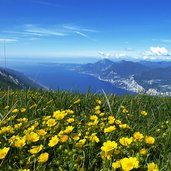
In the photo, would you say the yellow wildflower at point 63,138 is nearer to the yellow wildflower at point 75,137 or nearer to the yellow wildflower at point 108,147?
the yellow wildflower at point 75,137

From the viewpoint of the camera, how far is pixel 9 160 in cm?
384

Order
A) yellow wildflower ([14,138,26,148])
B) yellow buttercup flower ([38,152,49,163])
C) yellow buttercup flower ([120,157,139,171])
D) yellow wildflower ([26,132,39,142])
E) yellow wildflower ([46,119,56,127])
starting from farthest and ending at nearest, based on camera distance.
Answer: yellow wildflower ([46,119,56,127]), yellow wildflower ([26,132,39,142]), yellow wildflower ([14,138,26,148]), yellow buttercup flower ([38,152,49,163]), yellow buttercup flower ([120,157,139,171])

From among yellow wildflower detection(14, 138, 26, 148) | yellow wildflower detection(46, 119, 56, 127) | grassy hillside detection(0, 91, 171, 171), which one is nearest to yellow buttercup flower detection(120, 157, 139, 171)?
grassy hillside detection(0, 91, 171, 171)

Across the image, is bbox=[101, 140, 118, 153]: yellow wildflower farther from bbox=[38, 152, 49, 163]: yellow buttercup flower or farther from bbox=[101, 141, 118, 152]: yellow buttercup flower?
bbox=[38, 152, 49, 163]: yellow buttercup flower

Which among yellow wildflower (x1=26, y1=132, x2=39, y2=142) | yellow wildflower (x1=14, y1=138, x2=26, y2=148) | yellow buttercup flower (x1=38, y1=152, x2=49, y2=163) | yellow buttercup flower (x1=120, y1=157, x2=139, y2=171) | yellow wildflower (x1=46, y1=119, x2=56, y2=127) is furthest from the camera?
yellow wildflower (x1=46, y1=119, x2=56, y2=127)

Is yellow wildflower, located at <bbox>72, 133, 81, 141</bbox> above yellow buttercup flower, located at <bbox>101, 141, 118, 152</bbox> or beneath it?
beneath

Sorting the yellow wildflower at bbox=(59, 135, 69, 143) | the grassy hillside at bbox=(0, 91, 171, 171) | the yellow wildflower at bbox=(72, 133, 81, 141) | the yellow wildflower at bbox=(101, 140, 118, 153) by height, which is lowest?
the grassy hillside at bbox=(0, 91, 171, 171)

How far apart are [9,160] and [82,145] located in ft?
2.75

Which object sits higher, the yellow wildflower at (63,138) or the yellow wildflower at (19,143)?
the yellow wildflower at (63,138)

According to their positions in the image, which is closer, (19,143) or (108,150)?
(108,150)

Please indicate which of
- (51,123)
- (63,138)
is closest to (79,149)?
(63,138)

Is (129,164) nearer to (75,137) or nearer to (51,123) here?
(75,137)

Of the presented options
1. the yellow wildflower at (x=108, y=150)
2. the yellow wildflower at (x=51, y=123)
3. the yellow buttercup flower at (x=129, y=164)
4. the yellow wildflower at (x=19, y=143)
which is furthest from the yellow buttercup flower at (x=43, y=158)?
the yellow wildflower at (x=51, y=123)

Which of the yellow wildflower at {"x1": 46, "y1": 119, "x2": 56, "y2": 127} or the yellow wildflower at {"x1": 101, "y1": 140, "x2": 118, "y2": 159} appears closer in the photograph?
the yellow wildflower at {"x1": 101, "y1": 140, "x2": 118, "y2": 159}
